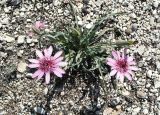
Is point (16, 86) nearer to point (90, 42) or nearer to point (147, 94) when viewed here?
point (90, 42)

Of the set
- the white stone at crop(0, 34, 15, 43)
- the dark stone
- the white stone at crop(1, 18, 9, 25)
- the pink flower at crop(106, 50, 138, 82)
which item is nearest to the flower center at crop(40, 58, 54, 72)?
the pink flower at crop(106, 50, 138, 82)

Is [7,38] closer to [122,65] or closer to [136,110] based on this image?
[122,65]

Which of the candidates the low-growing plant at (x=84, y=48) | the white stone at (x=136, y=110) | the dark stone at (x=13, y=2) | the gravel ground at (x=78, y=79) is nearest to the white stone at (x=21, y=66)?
the gravel ground at (x=78, y=79)

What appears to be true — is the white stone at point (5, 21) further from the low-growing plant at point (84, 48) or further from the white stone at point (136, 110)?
the white stone at point (136, 110)

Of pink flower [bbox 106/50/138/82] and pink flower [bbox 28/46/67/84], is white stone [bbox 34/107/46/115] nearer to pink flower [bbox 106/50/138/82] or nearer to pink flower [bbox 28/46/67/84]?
pink flower [bbox 28/46/67/84]

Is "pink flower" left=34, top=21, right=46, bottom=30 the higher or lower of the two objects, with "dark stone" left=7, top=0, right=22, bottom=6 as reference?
lower

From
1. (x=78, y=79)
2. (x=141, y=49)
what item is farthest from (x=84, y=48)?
(x=141, y=49)

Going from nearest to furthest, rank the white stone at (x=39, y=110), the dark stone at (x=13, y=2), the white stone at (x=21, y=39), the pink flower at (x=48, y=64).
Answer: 1. the pink flower at (x=48, y=64)
2. the white stone at (x=39, y=110)
3. the white stone at (x=21, y=39)
4. the dark stone at (x=13, y=2)
